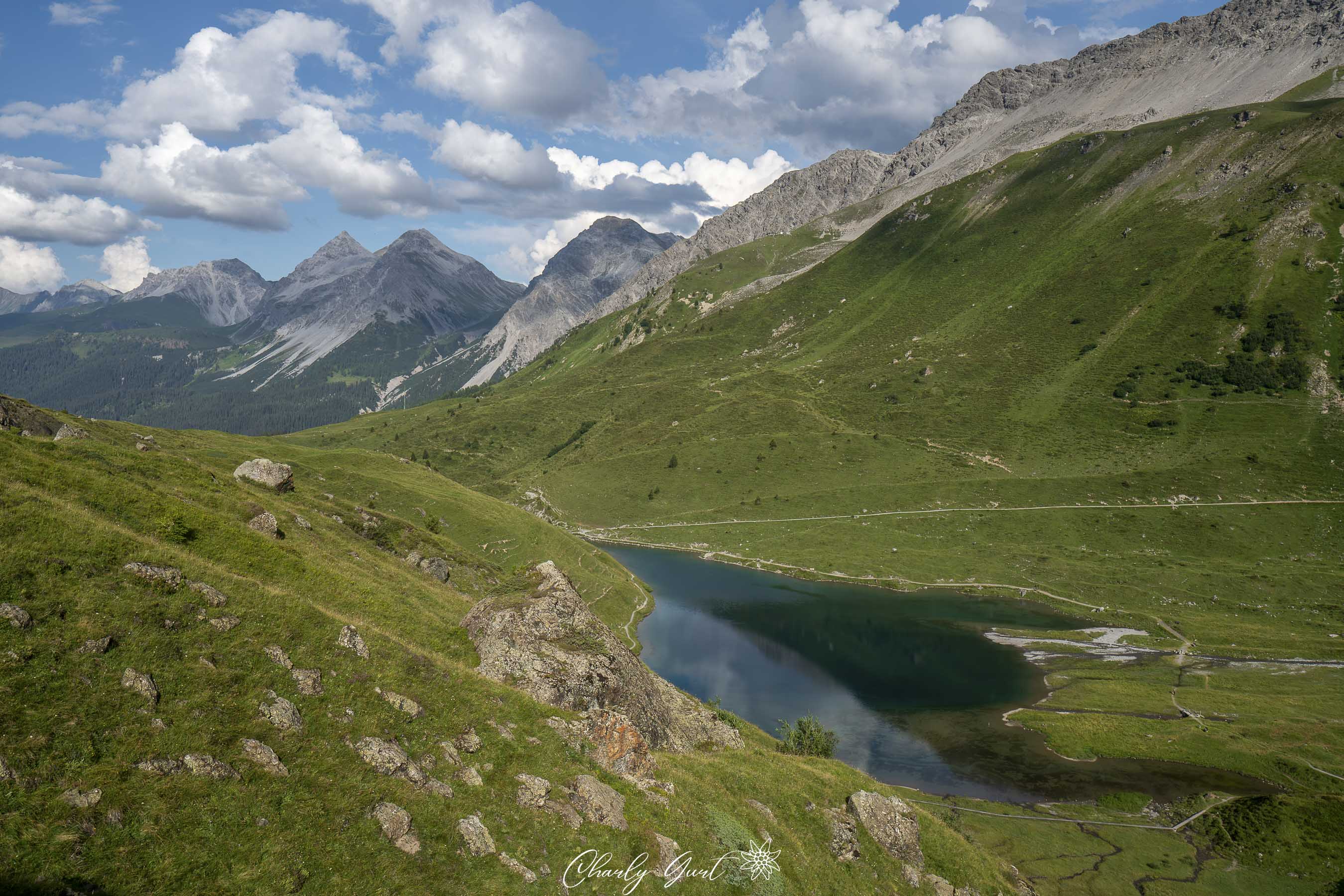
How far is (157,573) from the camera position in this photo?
65.0 ft

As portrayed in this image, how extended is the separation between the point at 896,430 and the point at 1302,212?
461ft

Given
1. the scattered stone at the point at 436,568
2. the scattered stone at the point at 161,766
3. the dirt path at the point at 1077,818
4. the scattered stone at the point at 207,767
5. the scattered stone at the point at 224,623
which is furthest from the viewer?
the dirt path at the point at 1077,818

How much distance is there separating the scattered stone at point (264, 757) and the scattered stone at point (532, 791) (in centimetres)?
708

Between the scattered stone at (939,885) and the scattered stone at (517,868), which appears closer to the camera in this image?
the scattered stone at (517,868)

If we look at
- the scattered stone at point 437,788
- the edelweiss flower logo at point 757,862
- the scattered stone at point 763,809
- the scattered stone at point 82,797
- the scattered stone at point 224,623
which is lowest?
the scattered stone at point 763,809

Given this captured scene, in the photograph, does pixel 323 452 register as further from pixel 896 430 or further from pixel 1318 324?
pixel 1318 324

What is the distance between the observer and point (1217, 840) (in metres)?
53.4

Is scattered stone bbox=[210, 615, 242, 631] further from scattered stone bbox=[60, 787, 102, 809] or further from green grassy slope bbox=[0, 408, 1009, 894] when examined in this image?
scattered stone bbox=[60, 787, 102, 809]

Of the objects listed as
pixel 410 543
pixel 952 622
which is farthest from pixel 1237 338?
pixel 410 543

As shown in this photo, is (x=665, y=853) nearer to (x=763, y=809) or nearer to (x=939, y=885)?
(x=763, y=809)

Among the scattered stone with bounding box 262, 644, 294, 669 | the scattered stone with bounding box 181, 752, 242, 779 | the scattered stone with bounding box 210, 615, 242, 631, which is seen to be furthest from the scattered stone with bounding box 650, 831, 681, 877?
the scattered stone with bounding box 210, 615, 242, 631

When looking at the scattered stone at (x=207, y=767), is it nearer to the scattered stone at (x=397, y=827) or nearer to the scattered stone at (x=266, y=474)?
the scattered stone at (x=397, y=827)

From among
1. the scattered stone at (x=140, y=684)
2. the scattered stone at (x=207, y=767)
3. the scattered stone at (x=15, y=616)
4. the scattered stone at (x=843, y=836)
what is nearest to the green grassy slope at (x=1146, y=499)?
the scattered stone at (x=843, y=836)

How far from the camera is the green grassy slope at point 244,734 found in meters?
13.7
